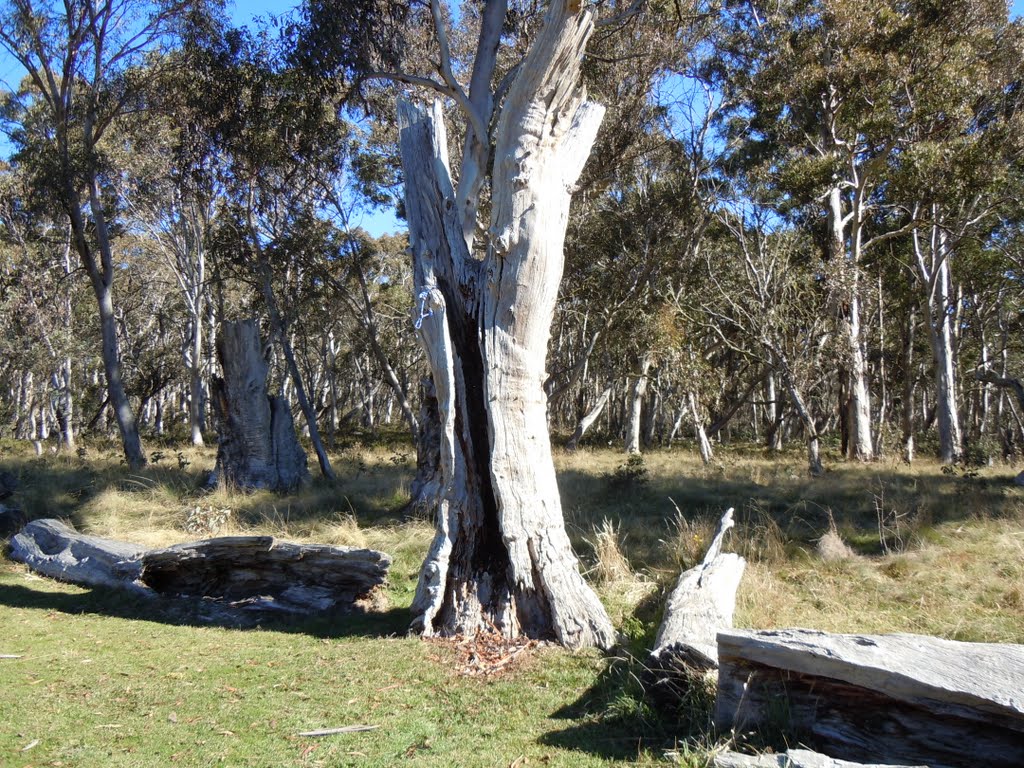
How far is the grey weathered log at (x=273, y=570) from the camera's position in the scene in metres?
6.77

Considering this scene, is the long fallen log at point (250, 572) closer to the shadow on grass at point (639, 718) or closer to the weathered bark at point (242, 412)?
the shadow on grass at point (639, 718)

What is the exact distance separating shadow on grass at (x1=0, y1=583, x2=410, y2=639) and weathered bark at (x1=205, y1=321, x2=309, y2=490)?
4.81 meters

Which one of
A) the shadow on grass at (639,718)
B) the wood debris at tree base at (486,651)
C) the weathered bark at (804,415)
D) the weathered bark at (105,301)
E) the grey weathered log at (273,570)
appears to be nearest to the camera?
the shadow on grass at (639,718)

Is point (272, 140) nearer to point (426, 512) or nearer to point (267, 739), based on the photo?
point (426, 512)

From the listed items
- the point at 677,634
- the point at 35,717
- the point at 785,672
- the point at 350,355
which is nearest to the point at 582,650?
the point at 677,634

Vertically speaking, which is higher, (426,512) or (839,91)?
(839,91)

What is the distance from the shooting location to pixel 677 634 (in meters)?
4.62

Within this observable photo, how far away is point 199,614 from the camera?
680 cm

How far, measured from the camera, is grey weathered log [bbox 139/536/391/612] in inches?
267

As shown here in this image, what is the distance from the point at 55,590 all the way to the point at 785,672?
713cm

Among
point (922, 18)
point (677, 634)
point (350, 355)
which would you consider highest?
point (922, 18)

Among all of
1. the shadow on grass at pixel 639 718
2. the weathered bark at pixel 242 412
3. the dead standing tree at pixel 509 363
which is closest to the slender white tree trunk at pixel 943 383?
the weathered bark at pixel 242 412

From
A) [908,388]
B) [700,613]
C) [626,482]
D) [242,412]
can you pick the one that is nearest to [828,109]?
[908,388]

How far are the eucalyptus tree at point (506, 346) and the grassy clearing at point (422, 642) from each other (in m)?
0.47
